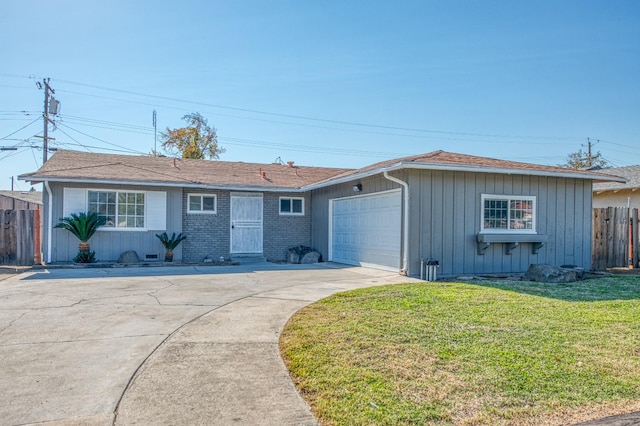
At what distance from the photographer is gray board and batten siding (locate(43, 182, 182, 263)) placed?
13.1 metres

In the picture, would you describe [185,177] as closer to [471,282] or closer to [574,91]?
[471,282]

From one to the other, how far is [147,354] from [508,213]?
32.1ft

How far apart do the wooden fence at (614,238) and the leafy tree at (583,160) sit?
112 ft

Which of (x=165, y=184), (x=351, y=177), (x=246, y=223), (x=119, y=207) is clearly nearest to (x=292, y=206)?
A: (x=246, y=223)

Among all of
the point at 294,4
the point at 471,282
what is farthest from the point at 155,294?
the point at 294,4

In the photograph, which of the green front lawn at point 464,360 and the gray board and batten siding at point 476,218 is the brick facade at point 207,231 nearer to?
the gray board and batten siding at point 476,218

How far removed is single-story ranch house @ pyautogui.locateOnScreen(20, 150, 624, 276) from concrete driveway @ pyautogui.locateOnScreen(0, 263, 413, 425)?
338 centimetres

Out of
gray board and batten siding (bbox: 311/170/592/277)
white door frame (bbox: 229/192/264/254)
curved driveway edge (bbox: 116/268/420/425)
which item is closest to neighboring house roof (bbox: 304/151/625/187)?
gray board and batten siding (bbox: 311/170/592/277)

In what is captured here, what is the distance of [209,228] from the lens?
1514 cm

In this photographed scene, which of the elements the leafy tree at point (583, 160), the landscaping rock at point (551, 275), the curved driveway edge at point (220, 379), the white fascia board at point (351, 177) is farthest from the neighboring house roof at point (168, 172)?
the leafy tree at point (583, 160)

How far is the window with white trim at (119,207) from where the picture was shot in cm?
1359

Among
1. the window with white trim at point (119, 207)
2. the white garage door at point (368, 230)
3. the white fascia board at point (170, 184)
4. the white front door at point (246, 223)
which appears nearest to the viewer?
the white garage door at point (368, 230)

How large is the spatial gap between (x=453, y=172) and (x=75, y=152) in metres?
13.3

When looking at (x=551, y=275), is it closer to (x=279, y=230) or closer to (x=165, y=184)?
(x=279, y=230)
